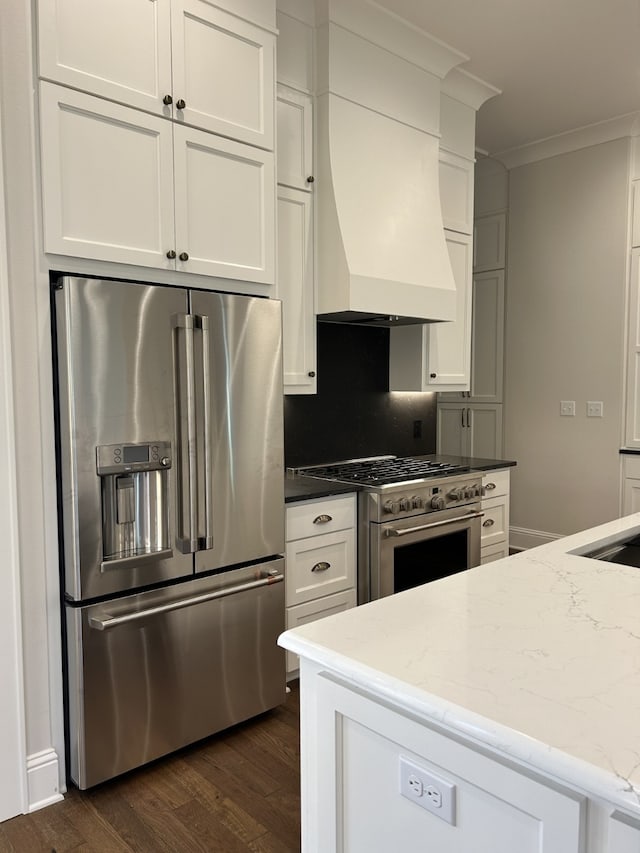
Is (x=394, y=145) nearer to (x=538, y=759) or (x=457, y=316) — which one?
(x=457, y=316)

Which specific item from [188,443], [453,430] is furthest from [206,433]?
[453,430]

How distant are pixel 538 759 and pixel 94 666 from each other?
168cm

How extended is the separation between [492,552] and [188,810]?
2.33 meters

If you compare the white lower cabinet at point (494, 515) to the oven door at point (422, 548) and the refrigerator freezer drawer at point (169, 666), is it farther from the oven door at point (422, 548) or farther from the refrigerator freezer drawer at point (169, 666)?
the refrigerator freezer drawer at point (169, 666)

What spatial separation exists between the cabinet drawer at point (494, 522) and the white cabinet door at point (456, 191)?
164 cm

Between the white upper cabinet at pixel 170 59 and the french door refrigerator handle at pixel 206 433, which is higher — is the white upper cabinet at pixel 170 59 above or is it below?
above

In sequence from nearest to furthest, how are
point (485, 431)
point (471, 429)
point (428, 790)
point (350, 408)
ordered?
point (428, 790), point (350, 408), point (485, 431), point (471, 429)

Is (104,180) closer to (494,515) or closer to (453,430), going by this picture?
(494,515)

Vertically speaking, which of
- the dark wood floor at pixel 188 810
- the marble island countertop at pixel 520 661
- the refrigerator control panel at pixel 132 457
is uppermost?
the refrigerator control panel at pixel 132 457

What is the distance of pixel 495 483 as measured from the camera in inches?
149

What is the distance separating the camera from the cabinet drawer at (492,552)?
148 inches

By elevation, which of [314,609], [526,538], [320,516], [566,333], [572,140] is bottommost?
[526,538]

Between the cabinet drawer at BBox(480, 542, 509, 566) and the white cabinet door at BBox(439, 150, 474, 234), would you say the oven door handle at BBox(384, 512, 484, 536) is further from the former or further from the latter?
the white cabinet door at BBox(439, 150, 474, 234)

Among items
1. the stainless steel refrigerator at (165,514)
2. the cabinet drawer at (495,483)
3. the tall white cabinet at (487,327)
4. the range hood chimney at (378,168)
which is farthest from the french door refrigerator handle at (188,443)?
the tall white cabinet at (487,327)
